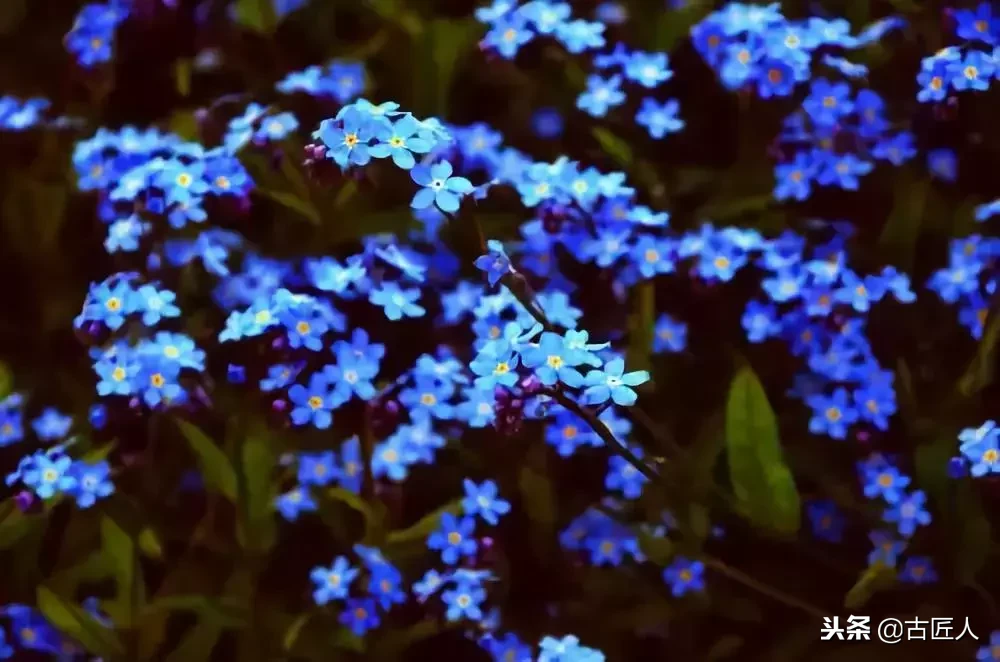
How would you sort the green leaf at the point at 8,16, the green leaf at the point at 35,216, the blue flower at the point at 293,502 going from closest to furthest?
the blue flower at the point at 293,502 → the green leaf at the point at 35,216 → the green leaf at the point at 8,16

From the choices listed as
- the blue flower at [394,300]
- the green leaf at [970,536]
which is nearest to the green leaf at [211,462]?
the blue flower at [394,300]

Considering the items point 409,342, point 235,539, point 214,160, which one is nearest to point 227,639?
point 235,539

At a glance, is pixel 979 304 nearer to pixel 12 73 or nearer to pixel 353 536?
pixel 353 536

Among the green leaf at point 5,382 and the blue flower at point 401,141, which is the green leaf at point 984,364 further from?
the green leaf at point 5,382

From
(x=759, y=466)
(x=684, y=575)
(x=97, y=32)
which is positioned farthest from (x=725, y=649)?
(x=97, y=32)

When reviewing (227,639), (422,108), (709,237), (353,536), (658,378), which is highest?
(422,108)
